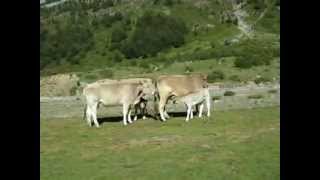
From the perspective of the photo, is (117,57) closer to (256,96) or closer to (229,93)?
(229,93)

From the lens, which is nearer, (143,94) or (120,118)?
(143,94)

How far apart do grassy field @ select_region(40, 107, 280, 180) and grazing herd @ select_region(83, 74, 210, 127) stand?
1.71 ft

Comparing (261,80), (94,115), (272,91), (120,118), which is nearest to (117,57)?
(261,80)

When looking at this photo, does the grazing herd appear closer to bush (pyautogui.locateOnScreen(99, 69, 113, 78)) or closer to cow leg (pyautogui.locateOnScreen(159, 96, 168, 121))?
cow leg (pyautogui.locateOnScreen(159, 96, 168, 121))

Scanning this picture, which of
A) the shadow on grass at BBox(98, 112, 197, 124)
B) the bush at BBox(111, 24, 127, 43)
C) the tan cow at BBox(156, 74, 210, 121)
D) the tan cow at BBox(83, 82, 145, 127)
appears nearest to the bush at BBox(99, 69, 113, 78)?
the shadow on grass at BBox(98, 112, 197, 124)

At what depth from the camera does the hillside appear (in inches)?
1836

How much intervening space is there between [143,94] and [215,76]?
48.0ft

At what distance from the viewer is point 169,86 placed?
20.4m

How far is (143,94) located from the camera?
64.3ft

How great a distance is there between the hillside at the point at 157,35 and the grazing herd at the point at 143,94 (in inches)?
682

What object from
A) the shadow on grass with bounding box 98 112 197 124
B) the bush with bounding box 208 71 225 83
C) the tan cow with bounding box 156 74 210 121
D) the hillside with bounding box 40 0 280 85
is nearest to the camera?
the shadow on grass with bounding box 98 112 197 124

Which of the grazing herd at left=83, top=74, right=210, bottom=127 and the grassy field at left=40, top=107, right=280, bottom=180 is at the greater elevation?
the grazing herd at left=83, top=74, right=210, bottom=127
